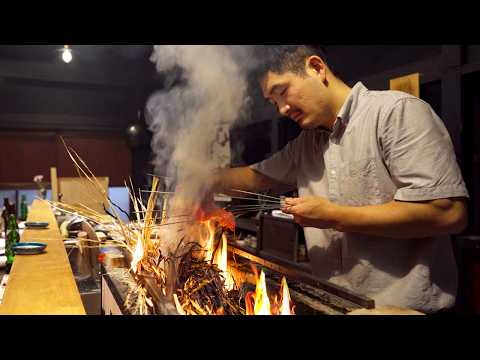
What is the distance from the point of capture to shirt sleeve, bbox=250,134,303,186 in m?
2.12

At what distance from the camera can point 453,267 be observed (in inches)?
67.7

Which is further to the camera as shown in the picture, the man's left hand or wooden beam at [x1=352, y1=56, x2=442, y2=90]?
wooden beam at [x1=352, y1=56, x2=442, y2=90]

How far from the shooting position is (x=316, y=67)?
176 cm

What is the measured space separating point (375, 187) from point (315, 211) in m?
0.33

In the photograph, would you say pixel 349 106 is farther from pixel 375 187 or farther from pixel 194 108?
pixel 194 108

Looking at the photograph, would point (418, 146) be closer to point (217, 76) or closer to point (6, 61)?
point (217, 76)

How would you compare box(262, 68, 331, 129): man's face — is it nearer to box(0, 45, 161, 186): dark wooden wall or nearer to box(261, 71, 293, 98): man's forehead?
box(261, 71, 293, 98): man's forehead

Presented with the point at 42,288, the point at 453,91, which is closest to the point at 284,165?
the point at 42,288

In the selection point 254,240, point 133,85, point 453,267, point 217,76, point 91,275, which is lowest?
point 254,240

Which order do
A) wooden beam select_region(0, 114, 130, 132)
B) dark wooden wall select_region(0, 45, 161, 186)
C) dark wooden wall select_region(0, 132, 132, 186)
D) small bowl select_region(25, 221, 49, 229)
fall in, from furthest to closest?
dark wooden wall select_region(0, 132, 132, 186)
wooden beam select_region(0, 114, 130, 132)
dark wooden wall select_region(0, 45, 161, 186)
small bowl select_region(25, 221, 49, 229)

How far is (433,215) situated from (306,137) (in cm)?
76

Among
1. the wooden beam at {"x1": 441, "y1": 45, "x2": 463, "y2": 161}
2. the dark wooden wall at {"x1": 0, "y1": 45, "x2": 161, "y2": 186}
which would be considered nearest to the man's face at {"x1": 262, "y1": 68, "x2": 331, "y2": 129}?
the wooden beam at {"x1": 441, "y1": 45, "x2": 463, "y2": 161}

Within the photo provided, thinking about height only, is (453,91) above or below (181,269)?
above
